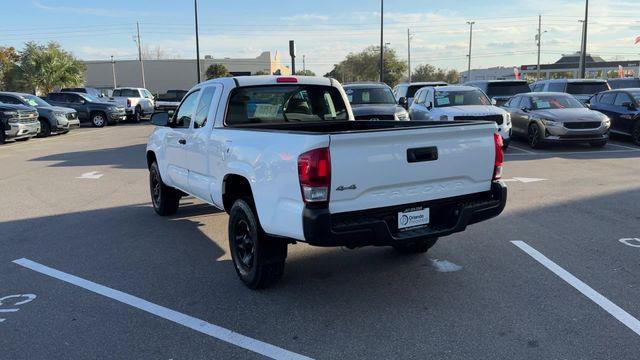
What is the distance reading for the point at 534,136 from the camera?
14.3 m

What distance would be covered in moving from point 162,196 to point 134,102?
24.1 m

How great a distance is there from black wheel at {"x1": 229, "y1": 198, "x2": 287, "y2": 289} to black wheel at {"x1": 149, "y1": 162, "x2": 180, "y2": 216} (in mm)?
2751

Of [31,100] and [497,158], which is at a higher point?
[31,100]

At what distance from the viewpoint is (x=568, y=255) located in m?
5.46

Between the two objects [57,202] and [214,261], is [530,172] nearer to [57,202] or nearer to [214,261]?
[214,261]

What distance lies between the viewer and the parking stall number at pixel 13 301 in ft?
14.5

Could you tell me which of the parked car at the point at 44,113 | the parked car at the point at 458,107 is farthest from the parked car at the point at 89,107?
the parked car at the point at 458,107

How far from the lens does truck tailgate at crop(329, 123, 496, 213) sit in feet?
12.4

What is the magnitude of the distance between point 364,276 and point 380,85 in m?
10.8

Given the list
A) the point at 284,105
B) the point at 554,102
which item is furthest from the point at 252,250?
the point at 554,102

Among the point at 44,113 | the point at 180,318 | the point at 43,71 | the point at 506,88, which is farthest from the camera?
the point at 43,71

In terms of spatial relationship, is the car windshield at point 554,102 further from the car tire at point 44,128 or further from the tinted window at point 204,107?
the car tire at point 44,128

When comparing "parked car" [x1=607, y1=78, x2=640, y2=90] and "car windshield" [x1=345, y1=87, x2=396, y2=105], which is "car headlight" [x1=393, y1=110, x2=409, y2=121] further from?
"parked car" [x1=607, y1=78, x2=640, y2=90]

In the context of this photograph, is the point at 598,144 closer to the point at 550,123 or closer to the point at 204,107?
the point at 550,123
